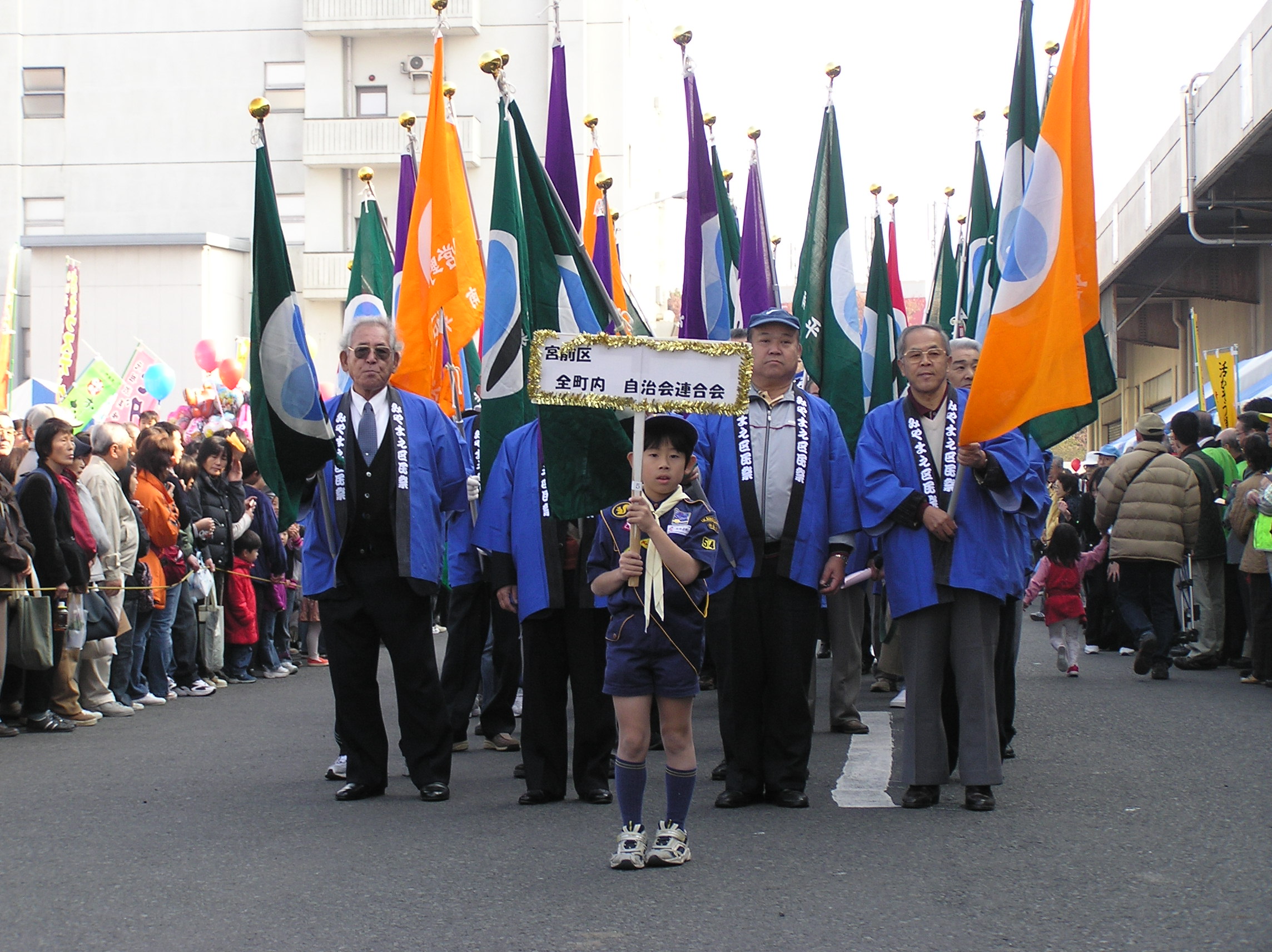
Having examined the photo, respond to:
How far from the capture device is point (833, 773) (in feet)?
24.2

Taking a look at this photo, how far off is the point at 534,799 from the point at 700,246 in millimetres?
4596

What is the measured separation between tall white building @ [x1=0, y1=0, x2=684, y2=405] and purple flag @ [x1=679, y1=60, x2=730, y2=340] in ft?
81.3

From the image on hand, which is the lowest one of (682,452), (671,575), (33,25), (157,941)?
(157,941)

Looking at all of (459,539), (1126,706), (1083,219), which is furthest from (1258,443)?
(459,539)

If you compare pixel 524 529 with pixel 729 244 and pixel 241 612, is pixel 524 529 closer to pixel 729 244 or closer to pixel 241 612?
pixel 729 244

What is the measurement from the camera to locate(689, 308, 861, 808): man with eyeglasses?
21.4 ft

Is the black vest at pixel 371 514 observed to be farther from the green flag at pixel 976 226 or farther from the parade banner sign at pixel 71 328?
the parade banner sign at pixel 71 328

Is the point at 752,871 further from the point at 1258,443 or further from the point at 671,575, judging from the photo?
the point at 1258,443

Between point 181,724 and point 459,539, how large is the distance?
3.36m

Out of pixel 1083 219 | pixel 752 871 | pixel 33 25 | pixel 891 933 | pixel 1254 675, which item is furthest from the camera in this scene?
pixel 33 25

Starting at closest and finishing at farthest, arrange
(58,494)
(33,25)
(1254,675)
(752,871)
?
(752,871)
(58,494)
(1254,675)
(33,25)

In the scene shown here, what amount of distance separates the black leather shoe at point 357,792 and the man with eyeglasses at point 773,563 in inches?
62.4

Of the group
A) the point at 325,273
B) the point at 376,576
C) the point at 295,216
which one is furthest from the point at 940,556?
the point at 295,216

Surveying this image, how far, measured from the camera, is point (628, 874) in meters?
5.29
